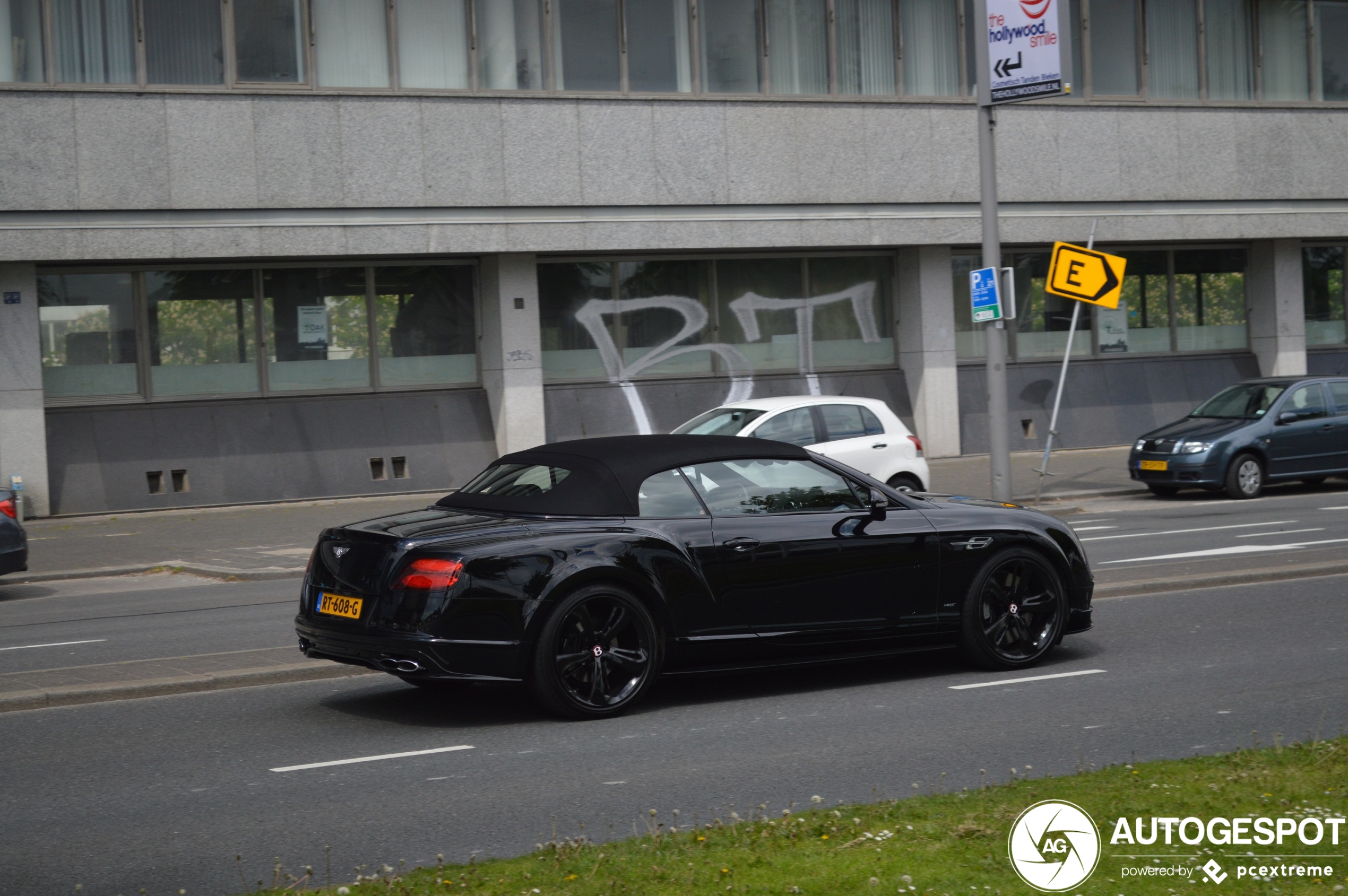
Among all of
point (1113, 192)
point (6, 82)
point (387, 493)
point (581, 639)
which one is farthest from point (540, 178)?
point (581, 639)

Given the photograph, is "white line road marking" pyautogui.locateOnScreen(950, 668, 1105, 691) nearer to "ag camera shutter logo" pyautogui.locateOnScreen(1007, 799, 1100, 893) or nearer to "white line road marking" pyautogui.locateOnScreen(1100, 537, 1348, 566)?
"ag camera shutter logo" pyautogui.locateOnScreen(1007, 799, 1100, 893)

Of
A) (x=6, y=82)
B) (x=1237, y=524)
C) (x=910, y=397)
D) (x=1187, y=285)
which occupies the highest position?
(x=6, y=82)

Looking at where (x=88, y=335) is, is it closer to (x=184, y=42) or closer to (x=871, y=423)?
(x=184, y=42)

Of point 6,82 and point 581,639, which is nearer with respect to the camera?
point 581,639

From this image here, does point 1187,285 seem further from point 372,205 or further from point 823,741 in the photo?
point 823,741

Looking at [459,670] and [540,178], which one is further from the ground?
[540,178]

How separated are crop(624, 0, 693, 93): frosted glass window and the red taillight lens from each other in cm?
1753

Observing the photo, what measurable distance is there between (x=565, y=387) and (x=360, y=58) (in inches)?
231

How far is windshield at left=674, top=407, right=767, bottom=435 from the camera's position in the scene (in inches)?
678

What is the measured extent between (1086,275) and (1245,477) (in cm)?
341

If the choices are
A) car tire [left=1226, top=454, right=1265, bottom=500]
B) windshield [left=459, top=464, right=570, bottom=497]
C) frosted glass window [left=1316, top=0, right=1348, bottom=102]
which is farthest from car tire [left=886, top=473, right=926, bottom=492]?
frosted glass window [left=1316, top=0, right=1348, bottom=102]

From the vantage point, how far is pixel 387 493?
2239 centimetres

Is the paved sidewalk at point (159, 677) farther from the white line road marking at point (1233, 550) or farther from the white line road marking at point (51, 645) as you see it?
the white line road marking at point (1233, 550)

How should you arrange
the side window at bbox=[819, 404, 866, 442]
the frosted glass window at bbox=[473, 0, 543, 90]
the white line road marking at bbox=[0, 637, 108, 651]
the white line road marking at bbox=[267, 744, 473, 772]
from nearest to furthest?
the white line road marking at bbox=[267, 744, 473, 772] → the white line road marking at bbox=[0, 637, 108, 651] → the side window at bbox=[819, 404, 866, 442] → the frosted glass window at bbox=[473, 0, 543, 90]
